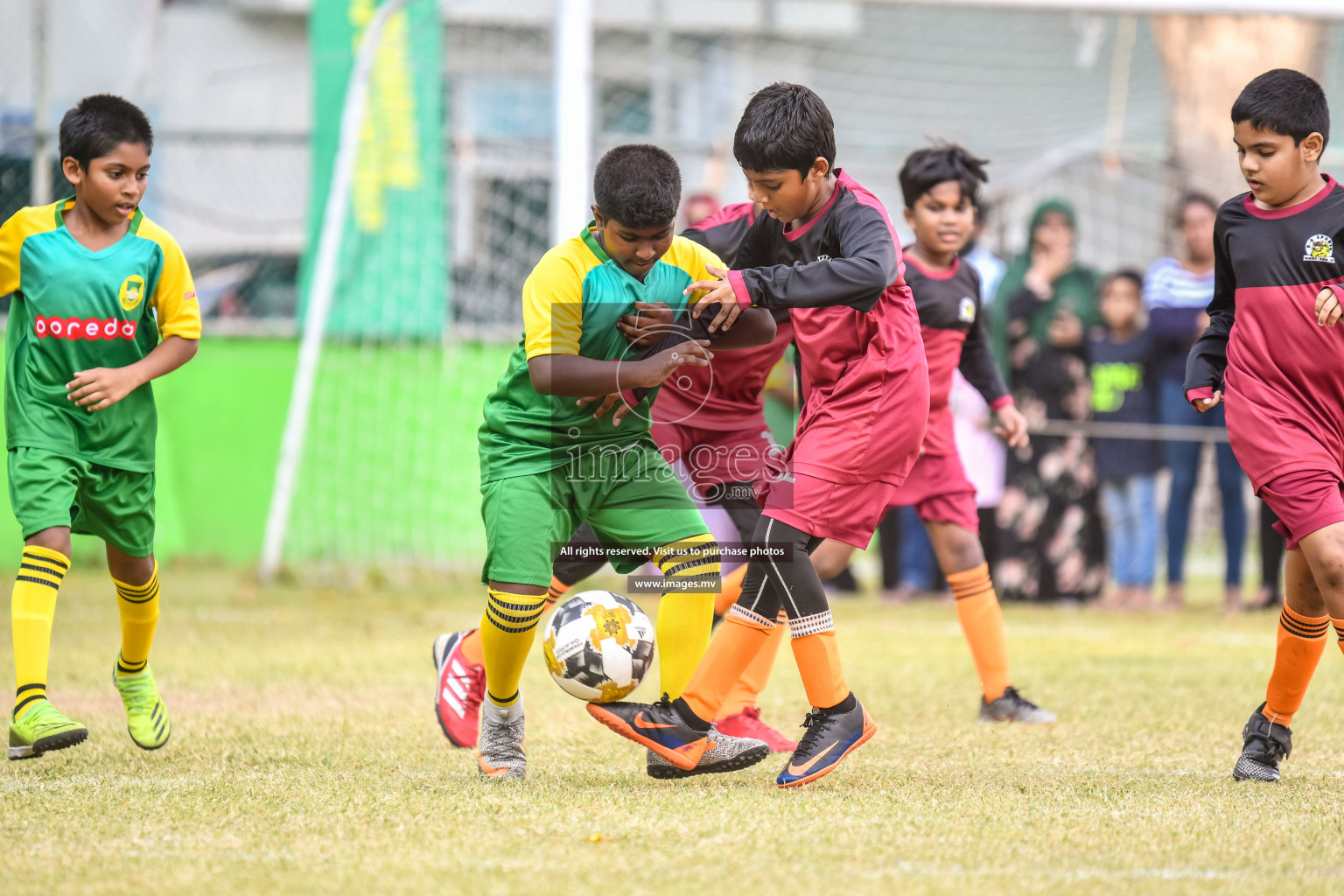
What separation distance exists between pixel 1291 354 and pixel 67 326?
3.52 meters

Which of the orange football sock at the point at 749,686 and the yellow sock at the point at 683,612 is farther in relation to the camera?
the orange football sock at the point at 749,686

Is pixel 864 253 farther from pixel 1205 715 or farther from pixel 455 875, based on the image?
pixel 1205 715

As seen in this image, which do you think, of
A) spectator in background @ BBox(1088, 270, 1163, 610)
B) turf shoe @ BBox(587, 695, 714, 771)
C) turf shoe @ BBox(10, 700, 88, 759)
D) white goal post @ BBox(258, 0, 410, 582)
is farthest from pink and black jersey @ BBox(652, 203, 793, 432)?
white goal post @ BBox(258, 0, 410, 582)

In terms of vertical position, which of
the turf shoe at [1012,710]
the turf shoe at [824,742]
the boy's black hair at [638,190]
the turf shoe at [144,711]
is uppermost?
the boy's black hair at [638,190]

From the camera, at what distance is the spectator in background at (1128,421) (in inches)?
347

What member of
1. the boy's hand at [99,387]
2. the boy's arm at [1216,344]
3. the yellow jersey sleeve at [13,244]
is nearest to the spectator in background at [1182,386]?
the boy's arm at [1216,344]

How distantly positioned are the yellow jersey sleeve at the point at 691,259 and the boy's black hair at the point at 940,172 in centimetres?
170

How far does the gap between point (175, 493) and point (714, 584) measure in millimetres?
7575

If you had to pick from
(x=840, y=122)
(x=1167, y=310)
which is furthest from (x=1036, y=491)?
(x=840, y=122)

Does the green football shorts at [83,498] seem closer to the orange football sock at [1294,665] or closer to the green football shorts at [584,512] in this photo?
the green football shorts at [584,512]

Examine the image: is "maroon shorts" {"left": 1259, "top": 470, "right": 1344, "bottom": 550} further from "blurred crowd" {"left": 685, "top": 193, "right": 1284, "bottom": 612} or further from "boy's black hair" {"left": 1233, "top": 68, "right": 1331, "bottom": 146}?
"blurred crowd" {"left": 685, "top": 193, "right": 1284, "bottom": 612}

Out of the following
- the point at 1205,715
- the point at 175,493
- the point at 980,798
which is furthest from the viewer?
the point at 175,493

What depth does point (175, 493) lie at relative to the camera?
10570 millimetres

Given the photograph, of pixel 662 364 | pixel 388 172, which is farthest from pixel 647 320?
pixel 388 172
